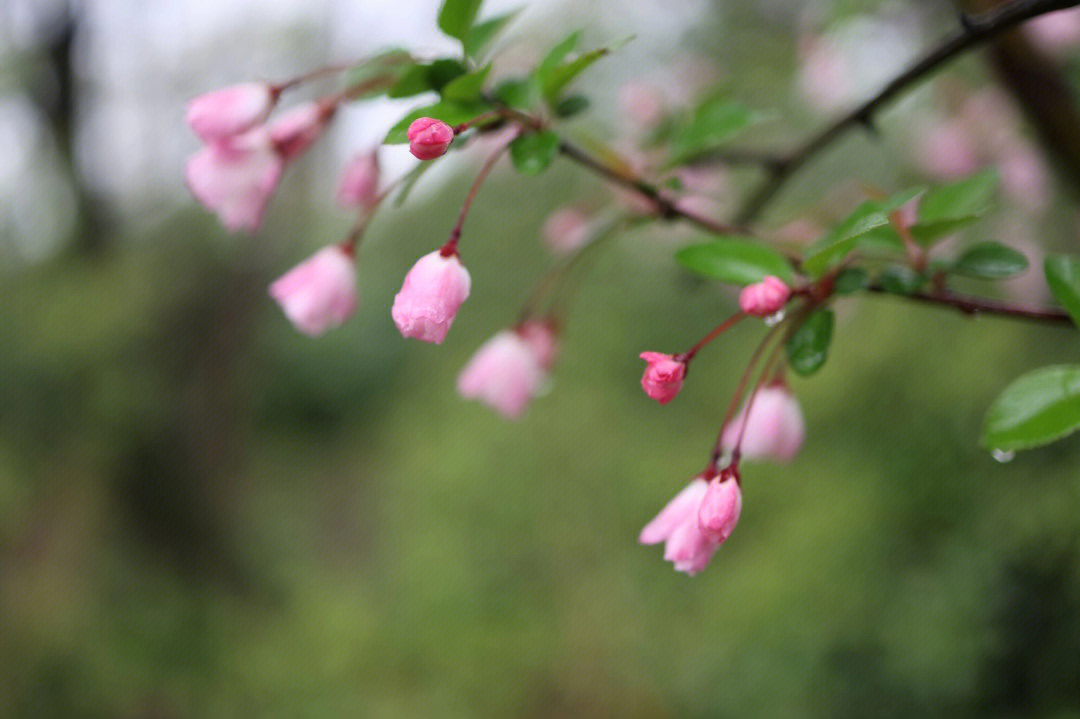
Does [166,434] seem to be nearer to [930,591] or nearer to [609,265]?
[609,265]

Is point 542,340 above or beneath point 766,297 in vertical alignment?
beneath

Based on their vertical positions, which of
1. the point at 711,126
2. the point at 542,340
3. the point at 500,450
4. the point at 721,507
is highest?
the point at 711,126

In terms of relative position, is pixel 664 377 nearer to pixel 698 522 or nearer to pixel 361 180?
pixel 698 522

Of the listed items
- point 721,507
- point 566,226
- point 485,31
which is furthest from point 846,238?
point 566,226

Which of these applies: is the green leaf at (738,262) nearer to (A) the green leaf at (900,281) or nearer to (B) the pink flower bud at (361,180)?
(A) the green leaf at (900,281)

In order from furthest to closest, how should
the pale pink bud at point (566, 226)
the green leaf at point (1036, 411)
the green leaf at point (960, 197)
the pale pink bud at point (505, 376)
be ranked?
the pale pink bud at point (566, 226) → the pale pink bud at point (505, 376) → the green leaf at point (960, 197) → the green leaf at point (1036, 411)

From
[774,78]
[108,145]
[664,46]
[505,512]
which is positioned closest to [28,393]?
[108,145]

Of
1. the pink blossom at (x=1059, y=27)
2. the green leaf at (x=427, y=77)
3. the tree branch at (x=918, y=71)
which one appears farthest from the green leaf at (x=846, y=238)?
the pink blossom at (x=1059, y=27)
